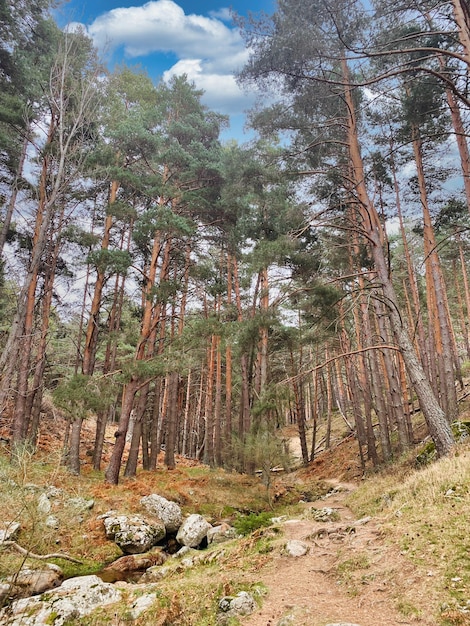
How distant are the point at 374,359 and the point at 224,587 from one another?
34.7ft

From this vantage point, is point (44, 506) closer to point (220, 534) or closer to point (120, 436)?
point (220, 534)

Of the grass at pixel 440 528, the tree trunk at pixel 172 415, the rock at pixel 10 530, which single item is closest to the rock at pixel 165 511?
the rock at pixel 10 530

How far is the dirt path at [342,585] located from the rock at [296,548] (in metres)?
0.07

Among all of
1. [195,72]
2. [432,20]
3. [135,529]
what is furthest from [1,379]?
[195,72]

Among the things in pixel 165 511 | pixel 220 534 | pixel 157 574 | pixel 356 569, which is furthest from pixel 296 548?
pixel 165 511

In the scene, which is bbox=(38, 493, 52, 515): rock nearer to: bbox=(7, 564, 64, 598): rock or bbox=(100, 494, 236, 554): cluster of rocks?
bbox=(7, 564, 64, 598): rock

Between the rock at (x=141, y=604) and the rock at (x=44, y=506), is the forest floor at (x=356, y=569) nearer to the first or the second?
the rock at (x=141, y=604)

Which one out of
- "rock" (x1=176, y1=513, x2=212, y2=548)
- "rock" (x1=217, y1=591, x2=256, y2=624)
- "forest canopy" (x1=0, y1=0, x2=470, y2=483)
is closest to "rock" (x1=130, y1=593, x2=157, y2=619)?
"rock" (x1=217, y1=591, x2=256, y2=624)

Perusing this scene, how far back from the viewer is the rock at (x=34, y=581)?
4828mm

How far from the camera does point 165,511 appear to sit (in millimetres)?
8922

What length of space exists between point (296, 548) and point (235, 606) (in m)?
1.71

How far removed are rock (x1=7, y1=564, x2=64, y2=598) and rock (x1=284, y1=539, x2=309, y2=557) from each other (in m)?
3.86

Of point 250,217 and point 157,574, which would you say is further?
point 250,217

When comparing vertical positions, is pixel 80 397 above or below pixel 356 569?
above
